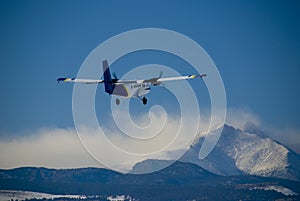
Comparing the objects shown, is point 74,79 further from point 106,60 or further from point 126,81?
point 126,81

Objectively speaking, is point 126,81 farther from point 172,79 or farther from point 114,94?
point 172,79

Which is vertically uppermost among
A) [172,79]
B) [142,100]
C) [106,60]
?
[106,60]

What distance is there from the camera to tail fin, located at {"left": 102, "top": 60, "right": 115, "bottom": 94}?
6093 inches

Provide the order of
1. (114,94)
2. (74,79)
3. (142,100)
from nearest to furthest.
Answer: (142,100) < (114,94) < (74,79)

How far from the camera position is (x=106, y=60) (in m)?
170

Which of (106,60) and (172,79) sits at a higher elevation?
(106,60)

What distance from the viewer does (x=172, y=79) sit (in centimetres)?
16088

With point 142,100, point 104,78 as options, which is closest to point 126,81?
point 142,100

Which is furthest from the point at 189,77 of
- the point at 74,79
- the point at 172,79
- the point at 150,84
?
the point at 74,79

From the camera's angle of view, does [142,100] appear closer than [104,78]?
Yes

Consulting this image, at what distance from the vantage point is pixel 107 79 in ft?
525

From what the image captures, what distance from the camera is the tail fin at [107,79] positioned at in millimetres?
154750

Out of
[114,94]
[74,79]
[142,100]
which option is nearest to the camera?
[142,100]

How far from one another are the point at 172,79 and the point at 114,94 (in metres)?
18.4
